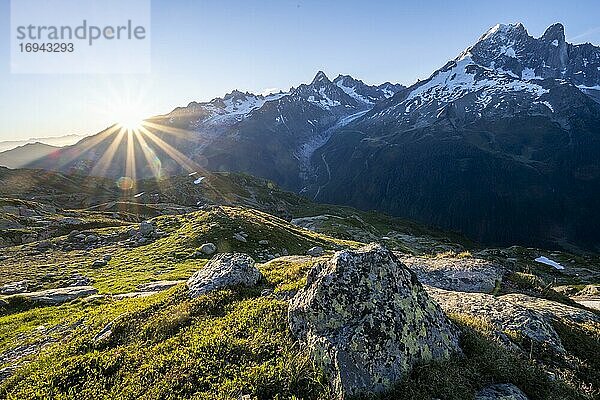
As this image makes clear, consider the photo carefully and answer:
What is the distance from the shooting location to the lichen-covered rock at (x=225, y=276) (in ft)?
60.3

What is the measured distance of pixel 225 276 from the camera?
18828 millimetres

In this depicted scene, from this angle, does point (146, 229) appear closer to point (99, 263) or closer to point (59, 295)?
point (99, 263)

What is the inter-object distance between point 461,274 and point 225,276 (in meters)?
17.8

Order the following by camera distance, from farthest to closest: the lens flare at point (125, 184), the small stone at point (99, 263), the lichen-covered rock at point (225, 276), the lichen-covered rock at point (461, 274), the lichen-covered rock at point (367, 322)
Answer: the lens flare at point (125, 184) → the small stone at point (99, 263) → the lichen-covered rock at point (461, 274) → the lichen-covered rock at point (225, 276) → the lichen-covered rock at point (367, 322)

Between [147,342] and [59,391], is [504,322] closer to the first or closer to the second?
[147,342]

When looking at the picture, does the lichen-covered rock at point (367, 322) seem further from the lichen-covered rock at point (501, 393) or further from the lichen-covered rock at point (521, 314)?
the lichen-covered rock at point (521, 314)

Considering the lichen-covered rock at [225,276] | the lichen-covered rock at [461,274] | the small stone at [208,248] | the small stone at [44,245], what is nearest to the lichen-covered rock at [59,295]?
the lichen-covered rock at [225,276]

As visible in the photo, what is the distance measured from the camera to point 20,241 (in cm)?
5153

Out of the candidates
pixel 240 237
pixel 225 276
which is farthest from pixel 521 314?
pixel 240 237

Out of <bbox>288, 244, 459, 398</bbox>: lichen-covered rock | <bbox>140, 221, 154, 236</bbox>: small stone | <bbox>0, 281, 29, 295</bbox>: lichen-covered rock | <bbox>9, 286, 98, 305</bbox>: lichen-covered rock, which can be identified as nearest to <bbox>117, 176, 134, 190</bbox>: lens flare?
<bbox>140, 221, 154, 236</bbox>: small stone

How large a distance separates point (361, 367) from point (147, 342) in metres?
8.81

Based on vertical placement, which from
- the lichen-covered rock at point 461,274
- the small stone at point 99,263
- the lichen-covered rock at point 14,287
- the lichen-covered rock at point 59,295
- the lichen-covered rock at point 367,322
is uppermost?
the lichen-covered rock at point 367,322

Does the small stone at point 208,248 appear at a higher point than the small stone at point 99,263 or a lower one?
higher

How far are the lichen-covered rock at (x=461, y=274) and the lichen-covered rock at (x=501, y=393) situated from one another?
13.4 metres
